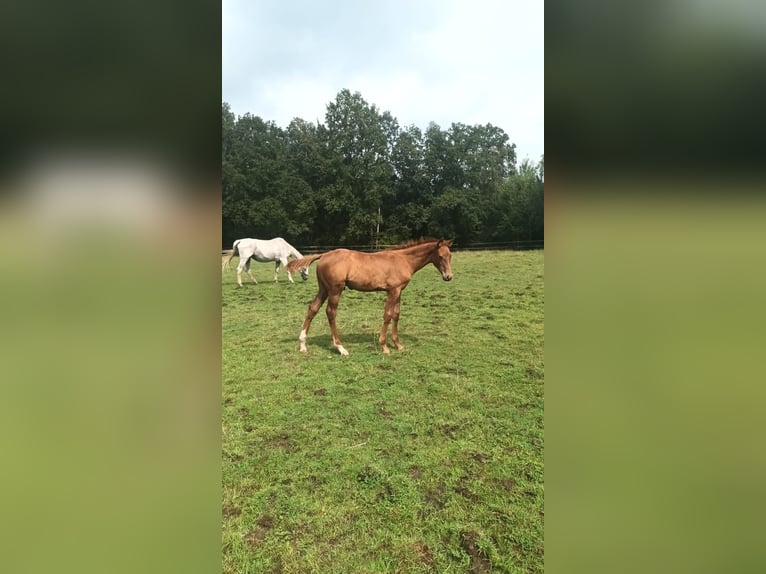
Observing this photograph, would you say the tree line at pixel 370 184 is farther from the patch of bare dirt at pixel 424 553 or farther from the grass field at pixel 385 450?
the patch of bare dirt at pixel 424 553

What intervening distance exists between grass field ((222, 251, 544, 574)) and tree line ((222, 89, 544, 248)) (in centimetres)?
130

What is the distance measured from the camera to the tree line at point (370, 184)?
3303mm

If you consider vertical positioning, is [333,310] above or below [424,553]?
above

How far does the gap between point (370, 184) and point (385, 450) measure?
8.63ft

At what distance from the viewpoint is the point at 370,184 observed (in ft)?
12.4
